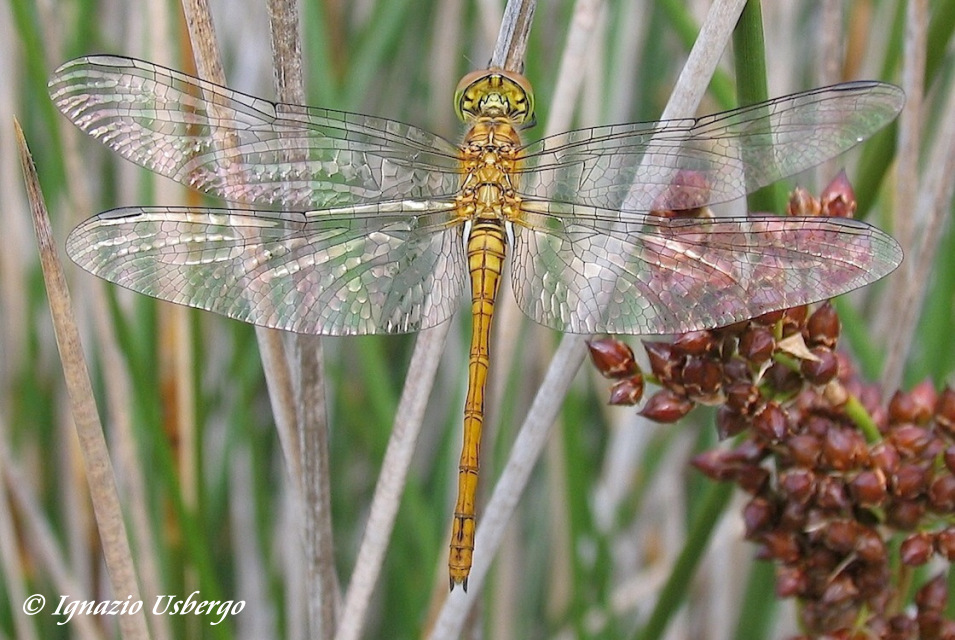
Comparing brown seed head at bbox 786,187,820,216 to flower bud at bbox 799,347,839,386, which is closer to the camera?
flower bud at bbox 799,347,839,386

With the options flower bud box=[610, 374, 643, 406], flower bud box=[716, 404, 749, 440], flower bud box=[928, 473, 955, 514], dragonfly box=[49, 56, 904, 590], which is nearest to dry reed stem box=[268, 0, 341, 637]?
dragonfly box=[49, 56, 904, 590]

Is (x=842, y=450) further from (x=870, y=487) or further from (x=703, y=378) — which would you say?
(x=703, y=378)

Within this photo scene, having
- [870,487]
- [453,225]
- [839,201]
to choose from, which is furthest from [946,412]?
[453,225]

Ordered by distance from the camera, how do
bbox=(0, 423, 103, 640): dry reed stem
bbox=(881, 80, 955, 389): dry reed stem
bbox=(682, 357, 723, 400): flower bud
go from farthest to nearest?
bbox=(0, 423, 103, 640): dry reed stem < bbox=(881, 80, 955, 389): dry reed stem < bbox=(682, 357, 723, 400): flower bud

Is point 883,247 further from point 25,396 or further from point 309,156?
point 25,396

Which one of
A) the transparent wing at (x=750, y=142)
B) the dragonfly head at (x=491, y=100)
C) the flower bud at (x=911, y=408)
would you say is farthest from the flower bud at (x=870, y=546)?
the dragonfly head at (x=491, y=100)

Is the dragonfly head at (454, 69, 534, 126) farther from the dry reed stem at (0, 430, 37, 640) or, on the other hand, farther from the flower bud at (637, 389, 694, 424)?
the dry reed stem at (0, 430, 37, 640)

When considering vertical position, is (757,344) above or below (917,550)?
above

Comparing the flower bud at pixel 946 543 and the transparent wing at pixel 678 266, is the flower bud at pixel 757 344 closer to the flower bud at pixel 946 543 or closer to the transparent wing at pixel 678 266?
the transparent wing at pixel 678 266
